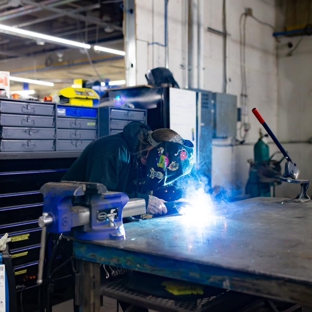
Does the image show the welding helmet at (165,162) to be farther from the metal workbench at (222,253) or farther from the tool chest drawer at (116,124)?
the tool chest drawer at (116,124)

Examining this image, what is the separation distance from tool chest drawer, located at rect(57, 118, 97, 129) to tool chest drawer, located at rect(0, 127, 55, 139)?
9 centimetres

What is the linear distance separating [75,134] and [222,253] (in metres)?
1.87

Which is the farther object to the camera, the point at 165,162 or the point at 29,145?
the point at 29,145

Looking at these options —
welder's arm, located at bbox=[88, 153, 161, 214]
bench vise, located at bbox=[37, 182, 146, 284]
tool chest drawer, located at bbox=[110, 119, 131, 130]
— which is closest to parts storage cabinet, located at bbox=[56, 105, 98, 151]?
tool chest drawer, located at bbox=[110, 119, 131, 130]

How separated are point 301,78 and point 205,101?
2354mm

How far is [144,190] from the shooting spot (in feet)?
6.73

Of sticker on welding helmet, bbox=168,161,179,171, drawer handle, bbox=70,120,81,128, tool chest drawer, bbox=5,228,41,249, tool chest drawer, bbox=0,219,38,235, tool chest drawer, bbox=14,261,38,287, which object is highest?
drawer handle, bbox=70,120,81,128

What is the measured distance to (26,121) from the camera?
8.50 feet

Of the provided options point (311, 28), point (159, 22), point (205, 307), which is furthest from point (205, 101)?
point (205, 307)

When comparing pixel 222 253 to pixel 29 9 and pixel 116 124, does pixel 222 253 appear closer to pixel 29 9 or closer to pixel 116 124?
pixel 116 124

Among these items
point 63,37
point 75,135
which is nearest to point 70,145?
point 75,135

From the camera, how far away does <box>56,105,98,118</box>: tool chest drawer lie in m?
2.80

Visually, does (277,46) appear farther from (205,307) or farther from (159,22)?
(205,307)

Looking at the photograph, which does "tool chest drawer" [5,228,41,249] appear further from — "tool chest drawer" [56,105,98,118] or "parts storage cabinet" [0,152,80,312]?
"tool chest drawer" [56,105,98,118]
